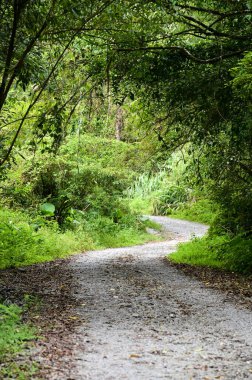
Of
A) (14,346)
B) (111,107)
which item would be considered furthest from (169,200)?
(14,346)

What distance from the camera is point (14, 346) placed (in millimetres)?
5285

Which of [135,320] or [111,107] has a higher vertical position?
[111,107]

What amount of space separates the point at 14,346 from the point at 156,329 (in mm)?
1980

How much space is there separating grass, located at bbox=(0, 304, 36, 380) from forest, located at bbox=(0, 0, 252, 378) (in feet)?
0.29

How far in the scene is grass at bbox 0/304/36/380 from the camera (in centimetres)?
454

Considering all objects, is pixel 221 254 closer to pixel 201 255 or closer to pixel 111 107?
pixel 201 255

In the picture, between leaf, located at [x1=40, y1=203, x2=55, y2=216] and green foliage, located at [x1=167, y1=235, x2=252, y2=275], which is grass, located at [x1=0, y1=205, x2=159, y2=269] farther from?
green foliage, located at [x1=167, y1=235, x2=252, y2=275]

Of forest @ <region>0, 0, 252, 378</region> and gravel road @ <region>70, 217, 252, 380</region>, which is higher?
forest @ <region>0, 0, 252, 378</region>

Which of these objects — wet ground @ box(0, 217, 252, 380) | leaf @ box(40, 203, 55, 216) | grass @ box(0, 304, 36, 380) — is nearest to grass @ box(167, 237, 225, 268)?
wet ground @ box(0, 217, 252, 380)

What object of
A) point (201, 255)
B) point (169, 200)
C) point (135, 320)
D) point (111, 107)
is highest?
point (111, 107)

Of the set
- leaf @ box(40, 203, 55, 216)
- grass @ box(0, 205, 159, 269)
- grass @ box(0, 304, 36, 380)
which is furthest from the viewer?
leaf @ box(40, 203, 55, 216)

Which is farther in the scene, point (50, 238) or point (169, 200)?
point (169, 200)

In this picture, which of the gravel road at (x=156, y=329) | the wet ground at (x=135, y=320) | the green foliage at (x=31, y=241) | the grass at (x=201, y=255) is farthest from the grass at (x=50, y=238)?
the grass at (x=201, y=255)

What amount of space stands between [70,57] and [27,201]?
926cm
